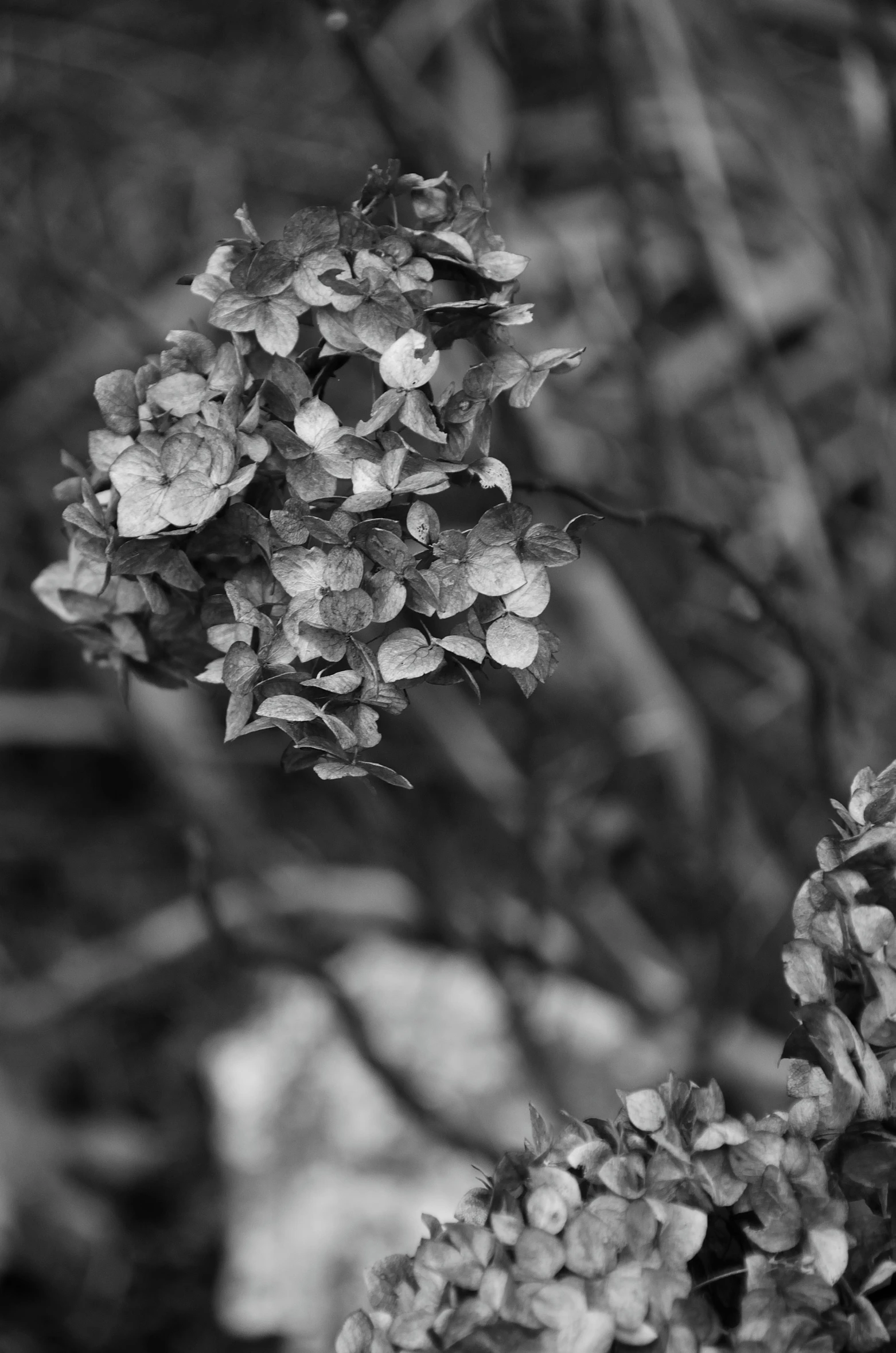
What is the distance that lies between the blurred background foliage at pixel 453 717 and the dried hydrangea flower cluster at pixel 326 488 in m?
0.59

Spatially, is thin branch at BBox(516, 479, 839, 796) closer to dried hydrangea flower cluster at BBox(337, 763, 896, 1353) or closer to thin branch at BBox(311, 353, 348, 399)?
thin branch at BBox(311, 353, 348, 399)

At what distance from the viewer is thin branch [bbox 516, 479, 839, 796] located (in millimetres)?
673

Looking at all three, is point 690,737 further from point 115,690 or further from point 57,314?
point 57,314

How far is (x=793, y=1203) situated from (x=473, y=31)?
2.00 meters

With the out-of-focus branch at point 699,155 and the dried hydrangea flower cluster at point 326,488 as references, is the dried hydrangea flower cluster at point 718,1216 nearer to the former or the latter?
the dried hydrangea flower cluster at point 326,488

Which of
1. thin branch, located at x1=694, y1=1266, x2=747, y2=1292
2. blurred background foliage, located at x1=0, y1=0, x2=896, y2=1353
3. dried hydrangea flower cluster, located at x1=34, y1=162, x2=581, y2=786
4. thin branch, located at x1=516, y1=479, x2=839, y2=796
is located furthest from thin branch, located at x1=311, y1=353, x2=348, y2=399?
blurred background foliage, located at x1=0, y1=0, x2=896, y2=1353

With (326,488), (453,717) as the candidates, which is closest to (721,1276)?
(326,488)

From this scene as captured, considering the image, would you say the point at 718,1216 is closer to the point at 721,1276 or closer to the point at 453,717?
the point at 721,1276

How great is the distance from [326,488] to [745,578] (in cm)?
40

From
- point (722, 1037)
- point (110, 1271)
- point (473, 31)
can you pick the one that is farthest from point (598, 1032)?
point (473, 31)

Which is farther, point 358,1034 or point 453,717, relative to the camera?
point 453,717

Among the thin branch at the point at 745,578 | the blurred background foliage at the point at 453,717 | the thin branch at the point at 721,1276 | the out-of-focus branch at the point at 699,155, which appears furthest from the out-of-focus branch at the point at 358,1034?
the out-of-focus branch at the point at 699,155

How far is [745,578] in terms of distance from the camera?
85 centimetres

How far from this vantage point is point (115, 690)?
1847 millimetres
